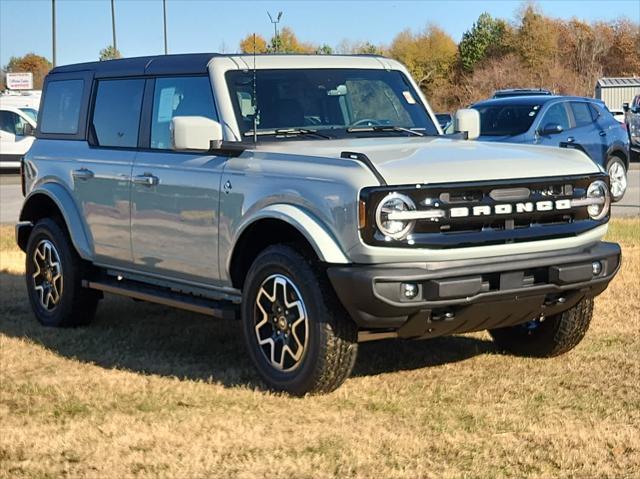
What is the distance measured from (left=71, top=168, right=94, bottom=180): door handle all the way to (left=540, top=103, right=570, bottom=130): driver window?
382 inches

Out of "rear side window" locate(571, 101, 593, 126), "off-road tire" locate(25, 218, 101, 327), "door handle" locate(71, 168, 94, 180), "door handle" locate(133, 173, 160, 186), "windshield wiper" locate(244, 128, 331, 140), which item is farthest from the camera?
"rear side window" locate(571, 101, 593, 126)

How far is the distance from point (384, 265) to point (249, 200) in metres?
1.04

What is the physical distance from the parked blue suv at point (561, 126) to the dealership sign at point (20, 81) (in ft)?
140

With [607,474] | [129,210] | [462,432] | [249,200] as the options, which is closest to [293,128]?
[249,200]

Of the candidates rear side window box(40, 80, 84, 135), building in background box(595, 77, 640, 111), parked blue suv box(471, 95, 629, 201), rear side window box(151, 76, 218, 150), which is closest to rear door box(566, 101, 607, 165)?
parked blue suv box(471, 95, 629, 201)

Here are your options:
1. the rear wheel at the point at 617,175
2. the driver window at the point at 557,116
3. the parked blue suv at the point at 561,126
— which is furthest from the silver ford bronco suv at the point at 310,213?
the rear wheel at the point at 617,175

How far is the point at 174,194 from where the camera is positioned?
6895mm

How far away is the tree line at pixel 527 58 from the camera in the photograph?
259ft

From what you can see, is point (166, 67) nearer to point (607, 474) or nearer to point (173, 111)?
point (173, 111)

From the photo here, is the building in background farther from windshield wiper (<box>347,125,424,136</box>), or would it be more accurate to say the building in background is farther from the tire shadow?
windshield wiper (<box>347,125,424,136</box>)

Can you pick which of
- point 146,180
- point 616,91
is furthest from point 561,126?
point 616,91

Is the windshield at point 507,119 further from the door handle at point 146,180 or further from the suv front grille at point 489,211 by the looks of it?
the suv front grille at point 489,211

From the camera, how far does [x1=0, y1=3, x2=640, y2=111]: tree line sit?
3105 inches

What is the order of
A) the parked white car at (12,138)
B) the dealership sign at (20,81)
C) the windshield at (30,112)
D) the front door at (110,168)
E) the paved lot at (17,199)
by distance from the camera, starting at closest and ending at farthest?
the front door at (110,168)
the paved lot at (17,199)
the parked white car at (12,138)
the windshield at (30,112)
the dealership sign at (20,81)
